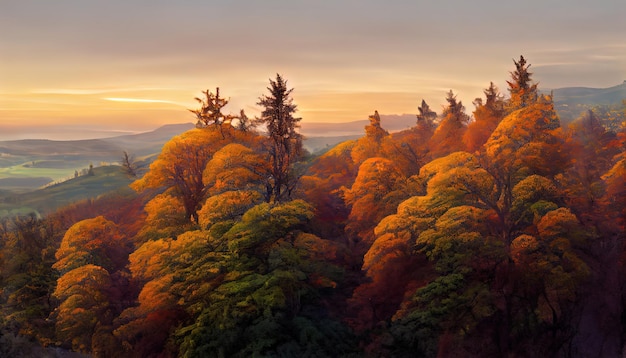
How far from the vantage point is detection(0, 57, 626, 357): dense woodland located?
1188 inches

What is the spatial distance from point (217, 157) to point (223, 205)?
6417mm

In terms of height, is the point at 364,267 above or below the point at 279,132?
below

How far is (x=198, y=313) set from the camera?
32.8m

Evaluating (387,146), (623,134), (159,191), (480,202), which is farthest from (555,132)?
(159,191)

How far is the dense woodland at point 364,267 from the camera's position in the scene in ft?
99.0

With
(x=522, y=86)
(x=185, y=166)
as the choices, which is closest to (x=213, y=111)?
(x=185, y=166)

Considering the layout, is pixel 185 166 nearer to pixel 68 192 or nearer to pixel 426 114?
pixel 426 114

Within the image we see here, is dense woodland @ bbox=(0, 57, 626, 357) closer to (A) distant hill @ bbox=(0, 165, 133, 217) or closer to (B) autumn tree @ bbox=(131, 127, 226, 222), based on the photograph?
(B) autumn tree @ bbox=(131, 127, 226, 222)

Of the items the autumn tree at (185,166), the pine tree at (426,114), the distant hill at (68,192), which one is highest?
the pine tree at (426,114)

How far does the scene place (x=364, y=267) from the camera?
1299 inches

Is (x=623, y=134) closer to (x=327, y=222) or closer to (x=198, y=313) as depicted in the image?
(x=327, y=222)

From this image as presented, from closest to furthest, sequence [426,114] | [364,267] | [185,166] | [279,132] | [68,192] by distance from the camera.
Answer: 1. [364,267]
2. [279,132]
3. [185,166]
4. [426,114]
5. [68,192]

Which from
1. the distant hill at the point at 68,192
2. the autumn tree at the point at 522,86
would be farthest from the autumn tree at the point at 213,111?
the distant hill at the point at 68,192

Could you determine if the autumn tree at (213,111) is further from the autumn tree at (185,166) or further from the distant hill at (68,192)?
the distant hill at (68,192)
